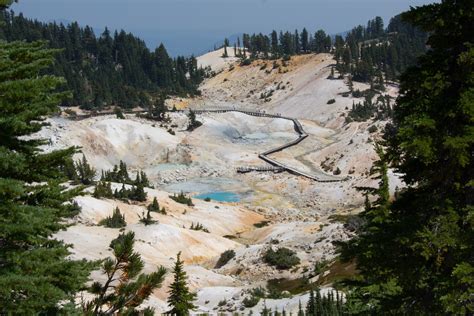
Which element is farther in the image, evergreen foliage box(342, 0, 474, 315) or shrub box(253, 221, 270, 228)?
shrub box(253, 221, 270, 228)

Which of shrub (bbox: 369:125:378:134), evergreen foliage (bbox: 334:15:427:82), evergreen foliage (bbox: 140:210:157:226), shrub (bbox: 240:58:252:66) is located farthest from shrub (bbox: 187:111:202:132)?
shrub (bbox: 240:58:252:66)

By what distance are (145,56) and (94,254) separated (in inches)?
5026

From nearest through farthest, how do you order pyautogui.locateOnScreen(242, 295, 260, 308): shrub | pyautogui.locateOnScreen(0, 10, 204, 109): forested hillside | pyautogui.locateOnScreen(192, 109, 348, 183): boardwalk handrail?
pyautogui.locateOnScreen(242, 295, 260, 308): shrub < pyautogui.locateOnScreen(192, 109, 348, 183): boardwalk handrail < pyautogui.locateOnScreen(0, 10, 204, 109): forested hillside

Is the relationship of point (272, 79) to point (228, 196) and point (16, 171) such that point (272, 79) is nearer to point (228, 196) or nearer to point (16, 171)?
point (228, 196)

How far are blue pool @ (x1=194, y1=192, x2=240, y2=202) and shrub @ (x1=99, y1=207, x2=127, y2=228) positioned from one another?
26051 mm

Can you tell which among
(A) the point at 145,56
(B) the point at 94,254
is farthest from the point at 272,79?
(B) the point at 94,254

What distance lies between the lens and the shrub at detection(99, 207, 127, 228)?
4512 centimetres

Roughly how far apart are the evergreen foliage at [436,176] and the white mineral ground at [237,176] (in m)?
12.5

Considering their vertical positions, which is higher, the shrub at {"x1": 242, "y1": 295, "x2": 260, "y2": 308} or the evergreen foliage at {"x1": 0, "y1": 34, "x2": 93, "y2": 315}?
the evergreen foliage at {"x1": 0, "y1": 34, "x2": 93, "y2": 315}

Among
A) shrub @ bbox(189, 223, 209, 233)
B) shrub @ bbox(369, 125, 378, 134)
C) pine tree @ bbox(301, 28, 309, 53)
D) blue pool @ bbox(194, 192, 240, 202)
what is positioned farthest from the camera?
pine tree @ bbox(301, 28, 309, 53)

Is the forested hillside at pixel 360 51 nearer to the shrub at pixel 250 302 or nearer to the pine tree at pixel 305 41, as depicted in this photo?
the pine tree at pixel 305 41

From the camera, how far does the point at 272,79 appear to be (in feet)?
463

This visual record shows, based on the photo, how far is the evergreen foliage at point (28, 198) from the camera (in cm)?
880

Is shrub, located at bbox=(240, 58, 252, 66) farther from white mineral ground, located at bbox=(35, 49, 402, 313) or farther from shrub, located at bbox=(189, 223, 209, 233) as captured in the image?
shrub, located at bbox=(189, 223, 209, 233)
